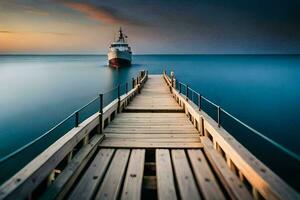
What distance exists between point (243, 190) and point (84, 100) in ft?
72.8

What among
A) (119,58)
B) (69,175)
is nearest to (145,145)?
(69,175)

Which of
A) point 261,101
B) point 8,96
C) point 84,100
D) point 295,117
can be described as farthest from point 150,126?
point 8,96

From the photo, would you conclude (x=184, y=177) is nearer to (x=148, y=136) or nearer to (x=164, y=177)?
(x=164, y=177)

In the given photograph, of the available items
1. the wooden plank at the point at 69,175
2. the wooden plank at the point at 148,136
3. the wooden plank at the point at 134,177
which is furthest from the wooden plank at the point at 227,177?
the wooden plank at the point at 69,175

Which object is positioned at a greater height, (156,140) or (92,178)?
(156,140)

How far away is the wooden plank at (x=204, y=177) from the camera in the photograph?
3320mm

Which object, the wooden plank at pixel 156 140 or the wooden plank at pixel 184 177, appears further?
the wooden plank at pixel 156 140

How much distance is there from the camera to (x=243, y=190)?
3.27 m

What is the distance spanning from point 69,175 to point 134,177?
1109mm

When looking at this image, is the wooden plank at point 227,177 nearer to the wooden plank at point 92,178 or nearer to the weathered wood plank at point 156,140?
the weathered wood plank at point 156,140

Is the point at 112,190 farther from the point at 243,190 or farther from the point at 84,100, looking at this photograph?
the point at 84,100

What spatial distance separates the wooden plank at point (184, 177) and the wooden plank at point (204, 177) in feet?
0.36

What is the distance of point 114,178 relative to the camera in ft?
12.4

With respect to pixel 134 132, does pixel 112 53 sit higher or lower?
higher
